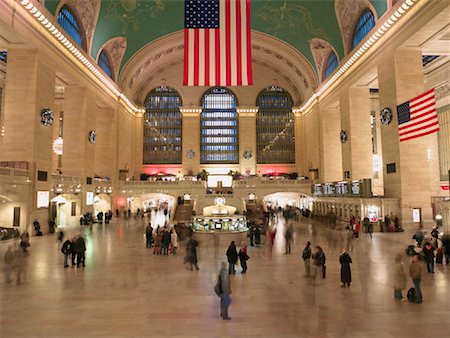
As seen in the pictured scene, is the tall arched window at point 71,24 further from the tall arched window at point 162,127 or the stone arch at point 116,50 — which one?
the tall arched window at point 162,127

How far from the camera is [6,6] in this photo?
1478 cm

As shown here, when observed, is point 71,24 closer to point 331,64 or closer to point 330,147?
point 331,64

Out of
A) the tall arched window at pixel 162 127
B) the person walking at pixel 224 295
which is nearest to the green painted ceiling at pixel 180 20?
the tall arched window at pixel 162 127

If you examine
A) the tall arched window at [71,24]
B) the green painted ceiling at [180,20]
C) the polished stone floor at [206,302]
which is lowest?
the polished stone floor at [206,302]

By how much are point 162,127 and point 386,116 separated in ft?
88.5

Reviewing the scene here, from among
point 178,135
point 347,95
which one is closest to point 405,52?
point 347,95

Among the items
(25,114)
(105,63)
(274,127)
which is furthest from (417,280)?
(274,127)

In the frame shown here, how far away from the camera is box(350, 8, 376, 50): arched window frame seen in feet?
69.7

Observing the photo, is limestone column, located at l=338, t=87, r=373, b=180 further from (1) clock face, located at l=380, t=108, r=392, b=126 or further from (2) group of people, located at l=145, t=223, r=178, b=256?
(2) group of people, located at l=145, t=223, r=178, b=256

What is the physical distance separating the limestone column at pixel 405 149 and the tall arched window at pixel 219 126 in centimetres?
2237

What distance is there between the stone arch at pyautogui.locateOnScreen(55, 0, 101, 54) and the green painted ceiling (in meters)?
0.44

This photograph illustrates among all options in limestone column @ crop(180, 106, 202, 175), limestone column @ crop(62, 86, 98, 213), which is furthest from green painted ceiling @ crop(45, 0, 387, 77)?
limestone column @ crop(180, 106, 202, 175)

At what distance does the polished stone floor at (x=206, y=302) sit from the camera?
16.9 ft

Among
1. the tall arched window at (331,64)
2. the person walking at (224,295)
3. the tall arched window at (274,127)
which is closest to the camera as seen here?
the person walking at (224,295)
